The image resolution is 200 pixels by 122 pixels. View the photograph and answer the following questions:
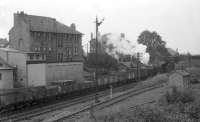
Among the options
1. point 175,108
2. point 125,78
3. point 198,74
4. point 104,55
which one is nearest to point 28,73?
point 125,78

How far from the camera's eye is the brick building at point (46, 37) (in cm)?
4872

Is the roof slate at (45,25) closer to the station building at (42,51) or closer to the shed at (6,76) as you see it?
the station building at (42,51)

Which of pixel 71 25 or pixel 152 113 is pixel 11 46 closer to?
pixel 71 25

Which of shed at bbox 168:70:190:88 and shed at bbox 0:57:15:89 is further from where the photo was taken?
shed at bbox 0:57:15:89

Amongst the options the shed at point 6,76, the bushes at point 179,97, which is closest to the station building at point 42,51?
the shed at point 6,76

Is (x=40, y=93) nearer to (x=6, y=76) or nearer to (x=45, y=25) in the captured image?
(x=6, y=76)

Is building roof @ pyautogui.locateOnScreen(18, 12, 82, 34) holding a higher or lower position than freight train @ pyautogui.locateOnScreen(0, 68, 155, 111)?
higher

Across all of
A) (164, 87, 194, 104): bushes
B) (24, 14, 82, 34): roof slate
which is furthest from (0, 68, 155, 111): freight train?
(24, 14, 82, 34): roof slate

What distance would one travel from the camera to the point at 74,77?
43469mm

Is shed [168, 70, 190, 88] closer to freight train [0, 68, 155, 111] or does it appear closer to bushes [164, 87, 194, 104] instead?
freight train [0, 68, 155, 111]

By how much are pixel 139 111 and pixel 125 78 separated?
26.9 meters

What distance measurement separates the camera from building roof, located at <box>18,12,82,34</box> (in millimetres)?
49153

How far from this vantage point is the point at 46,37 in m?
51.7

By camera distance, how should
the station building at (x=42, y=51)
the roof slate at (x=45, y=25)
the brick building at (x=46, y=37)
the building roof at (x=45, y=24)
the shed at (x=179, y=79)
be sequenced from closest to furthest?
the shed at (x=179, y=79) < the station building at (x=42, y=51) < the brick building at (x=46, y=37) < the building roof at (x=45, y=24) < the roof slate at (x=45, y=25)
